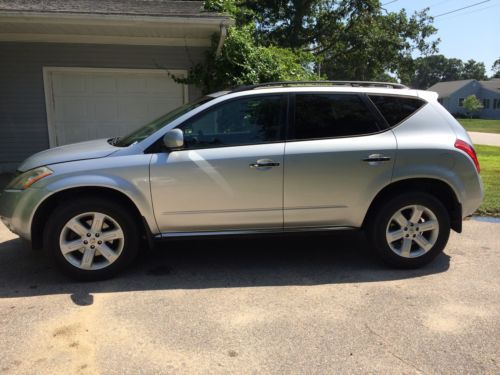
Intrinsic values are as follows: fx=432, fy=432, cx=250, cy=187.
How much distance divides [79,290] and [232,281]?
1373 mm

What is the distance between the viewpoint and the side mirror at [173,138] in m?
3.85

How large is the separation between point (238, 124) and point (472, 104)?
59.3 metres

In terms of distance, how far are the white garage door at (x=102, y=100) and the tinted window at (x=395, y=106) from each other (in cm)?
605

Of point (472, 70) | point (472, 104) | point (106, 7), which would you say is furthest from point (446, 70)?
point (106, 7)

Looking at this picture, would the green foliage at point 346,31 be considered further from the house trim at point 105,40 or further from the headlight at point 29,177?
the headlight at point 29,177

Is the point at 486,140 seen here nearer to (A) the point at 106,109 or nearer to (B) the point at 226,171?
(A) the point at 106,109

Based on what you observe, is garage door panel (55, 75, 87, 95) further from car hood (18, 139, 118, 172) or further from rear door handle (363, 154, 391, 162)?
rear door handle (363, 154, 391, 162)

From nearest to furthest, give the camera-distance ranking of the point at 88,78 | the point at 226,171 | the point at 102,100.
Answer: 1. the point at 226,171
2. the point at 88,78
3. the point at 102,100

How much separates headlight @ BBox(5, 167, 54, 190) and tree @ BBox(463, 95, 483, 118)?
60.4 m

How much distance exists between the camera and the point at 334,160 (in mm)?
4105

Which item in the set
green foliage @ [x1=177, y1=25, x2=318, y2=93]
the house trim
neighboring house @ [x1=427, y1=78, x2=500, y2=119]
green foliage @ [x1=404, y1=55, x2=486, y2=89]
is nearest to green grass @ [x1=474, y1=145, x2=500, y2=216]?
green foliage @ [x1=177, y1=25, x2=318, y2=93]

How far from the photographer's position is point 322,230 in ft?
14.1

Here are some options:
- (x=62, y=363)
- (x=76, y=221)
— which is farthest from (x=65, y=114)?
(x=62, y=363)

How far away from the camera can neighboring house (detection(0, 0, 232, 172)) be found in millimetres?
8875
